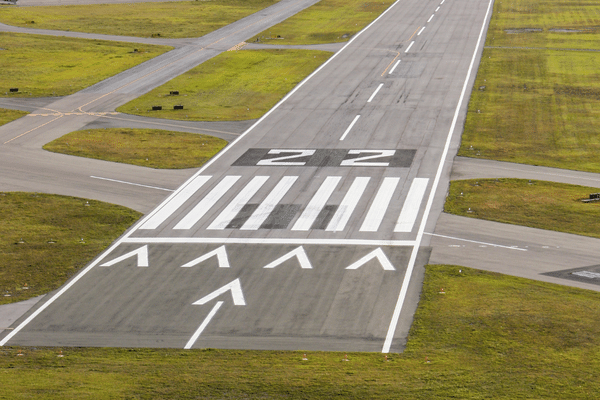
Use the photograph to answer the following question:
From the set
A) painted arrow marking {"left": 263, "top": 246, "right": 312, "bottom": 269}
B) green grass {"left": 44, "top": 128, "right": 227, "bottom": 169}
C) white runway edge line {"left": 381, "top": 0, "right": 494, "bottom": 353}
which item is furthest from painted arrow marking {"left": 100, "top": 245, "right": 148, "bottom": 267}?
green grass {"left": 44, "top": 128, "right": 227, "bottom": 169}

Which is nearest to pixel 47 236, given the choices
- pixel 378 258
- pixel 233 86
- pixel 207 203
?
pixel 207 203

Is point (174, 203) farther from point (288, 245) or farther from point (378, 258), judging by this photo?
point (378, 258)

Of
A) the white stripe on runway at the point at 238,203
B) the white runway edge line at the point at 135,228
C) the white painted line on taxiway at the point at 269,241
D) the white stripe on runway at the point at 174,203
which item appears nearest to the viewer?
the white runway edge line at the point at 135,228

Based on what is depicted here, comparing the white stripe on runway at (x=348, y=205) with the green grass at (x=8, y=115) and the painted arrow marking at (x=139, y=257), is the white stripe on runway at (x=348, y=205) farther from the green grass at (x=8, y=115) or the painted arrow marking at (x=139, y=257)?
the green grass at (x=8, y=115)

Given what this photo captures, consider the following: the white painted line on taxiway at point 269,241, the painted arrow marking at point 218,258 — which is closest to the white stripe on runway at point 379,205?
the white painted line on taxiway at point 269,241

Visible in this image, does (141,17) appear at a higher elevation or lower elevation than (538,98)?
higher

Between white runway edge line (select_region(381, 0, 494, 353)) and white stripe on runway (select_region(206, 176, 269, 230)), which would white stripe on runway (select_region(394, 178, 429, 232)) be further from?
white stripe on runway (select_region(206, 176, 269, 230))

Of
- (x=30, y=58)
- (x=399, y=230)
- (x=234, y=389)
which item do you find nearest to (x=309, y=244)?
(x=399, y=230)
